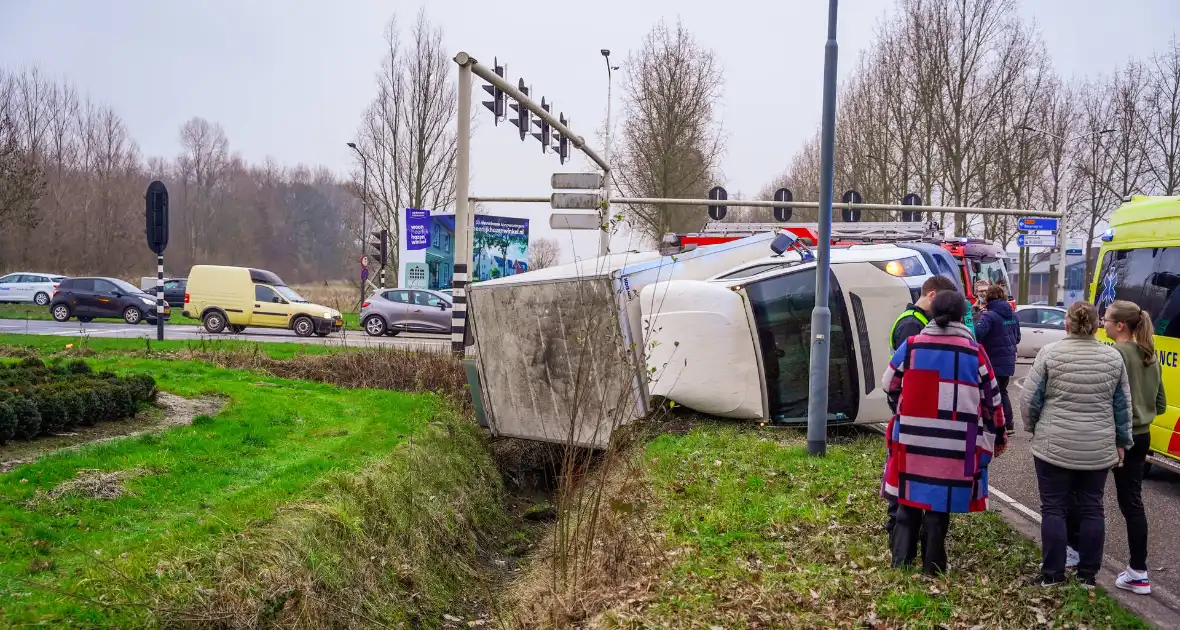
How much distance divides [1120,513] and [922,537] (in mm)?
3011

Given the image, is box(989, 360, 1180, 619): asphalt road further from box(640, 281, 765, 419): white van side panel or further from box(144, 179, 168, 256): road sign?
box(144, 179, 168, 256): road sign

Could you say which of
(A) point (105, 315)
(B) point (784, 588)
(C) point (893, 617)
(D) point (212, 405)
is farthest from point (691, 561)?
(A) point (105, 315)

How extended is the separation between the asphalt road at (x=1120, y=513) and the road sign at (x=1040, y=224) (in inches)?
909

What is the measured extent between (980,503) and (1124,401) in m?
1.09

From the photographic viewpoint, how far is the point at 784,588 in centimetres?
535

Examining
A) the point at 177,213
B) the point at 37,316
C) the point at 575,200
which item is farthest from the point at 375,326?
the point at 177,213

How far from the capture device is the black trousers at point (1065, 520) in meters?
5.32

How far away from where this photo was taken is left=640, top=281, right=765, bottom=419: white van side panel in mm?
10055

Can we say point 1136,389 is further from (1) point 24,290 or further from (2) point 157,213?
(1) point 24,290

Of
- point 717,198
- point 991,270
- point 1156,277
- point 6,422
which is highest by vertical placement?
point 717,198

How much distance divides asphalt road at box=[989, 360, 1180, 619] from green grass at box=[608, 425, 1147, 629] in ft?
2.21

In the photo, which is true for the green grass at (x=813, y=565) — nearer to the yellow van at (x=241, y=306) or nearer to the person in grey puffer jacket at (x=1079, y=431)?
the person in grey puffer jacket at (x=1079, y=431)

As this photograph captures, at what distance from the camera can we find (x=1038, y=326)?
23.2 metres

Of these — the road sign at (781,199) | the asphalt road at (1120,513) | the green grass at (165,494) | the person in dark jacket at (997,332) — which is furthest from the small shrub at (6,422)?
the road sign at (781,199)
